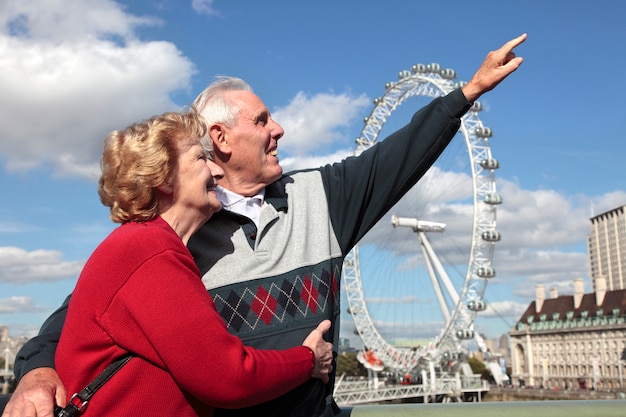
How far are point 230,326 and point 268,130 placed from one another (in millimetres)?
625

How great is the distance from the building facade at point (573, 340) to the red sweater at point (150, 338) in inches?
2326

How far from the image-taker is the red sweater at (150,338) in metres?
1.42

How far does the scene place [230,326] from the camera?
1.81 m

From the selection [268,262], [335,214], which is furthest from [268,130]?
[268,262]

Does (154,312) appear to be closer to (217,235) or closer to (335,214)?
(217,235)

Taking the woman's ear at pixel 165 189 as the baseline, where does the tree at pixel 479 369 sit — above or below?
below

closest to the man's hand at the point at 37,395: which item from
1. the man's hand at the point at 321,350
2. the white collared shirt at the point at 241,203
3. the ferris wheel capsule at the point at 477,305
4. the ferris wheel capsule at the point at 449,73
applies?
the man's hand at the point at 321,350

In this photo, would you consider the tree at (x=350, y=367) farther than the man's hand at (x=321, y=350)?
Yes

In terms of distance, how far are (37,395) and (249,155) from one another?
90cm

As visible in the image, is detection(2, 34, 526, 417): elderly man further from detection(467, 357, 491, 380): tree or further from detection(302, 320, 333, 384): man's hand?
detection(467, 357, 491, 380): tree

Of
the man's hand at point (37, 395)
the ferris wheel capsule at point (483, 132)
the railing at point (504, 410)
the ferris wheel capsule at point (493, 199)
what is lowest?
the railing at point (504, 410)

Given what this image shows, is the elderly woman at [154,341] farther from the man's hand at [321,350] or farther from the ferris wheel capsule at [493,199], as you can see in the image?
the ferris wheel capsule at [493,199]

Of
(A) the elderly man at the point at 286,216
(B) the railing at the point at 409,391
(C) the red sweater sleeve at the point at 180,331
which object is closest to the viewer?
(C) the red sweater sleeve at the point at 180,331

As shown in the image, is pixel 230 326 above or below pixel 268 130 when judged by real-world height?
below
